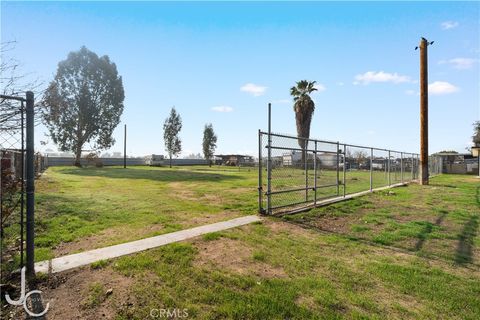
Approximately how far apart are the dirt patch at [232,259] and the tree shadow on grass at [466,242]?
3108mm

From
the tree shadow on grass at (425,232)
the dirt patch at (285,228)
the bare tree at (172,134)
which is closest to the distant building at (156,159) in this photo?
the bare tree at (172,134)

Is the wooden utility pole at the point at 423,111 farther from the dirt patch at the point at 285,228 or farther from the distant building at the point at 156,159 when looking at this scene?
the distant building at the point at 156,159

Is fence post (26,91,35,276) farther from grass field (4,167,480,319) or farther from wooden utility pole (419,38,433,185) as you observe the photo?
wooden utility pole (419,38,433,185)

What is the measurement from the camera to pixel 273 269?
399 centimetres

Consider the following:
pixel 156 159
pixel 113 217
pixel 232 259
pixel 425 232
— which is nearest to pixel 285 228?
pixel 232 259

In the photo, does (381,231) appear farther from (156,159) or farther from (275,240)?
(156,159)

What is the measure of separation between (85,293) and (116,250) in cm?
131

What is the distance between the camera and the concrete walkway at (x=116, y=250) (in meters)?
3.81

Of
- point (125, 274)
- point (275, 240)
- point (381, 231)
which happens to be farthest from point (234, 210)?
point (125, 274)

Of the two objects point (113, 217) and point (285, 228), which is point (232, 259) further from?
point (113, 217)

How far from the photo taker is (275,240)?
5.41 metres

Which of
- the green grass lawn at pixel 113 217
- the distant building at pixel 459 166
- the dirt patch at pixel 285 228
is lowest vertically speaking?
the dirt patch at pixel 285 228

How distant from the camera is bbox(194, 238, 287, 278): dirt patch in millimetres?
3895

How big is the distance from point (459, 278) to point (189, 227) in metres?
4.52
